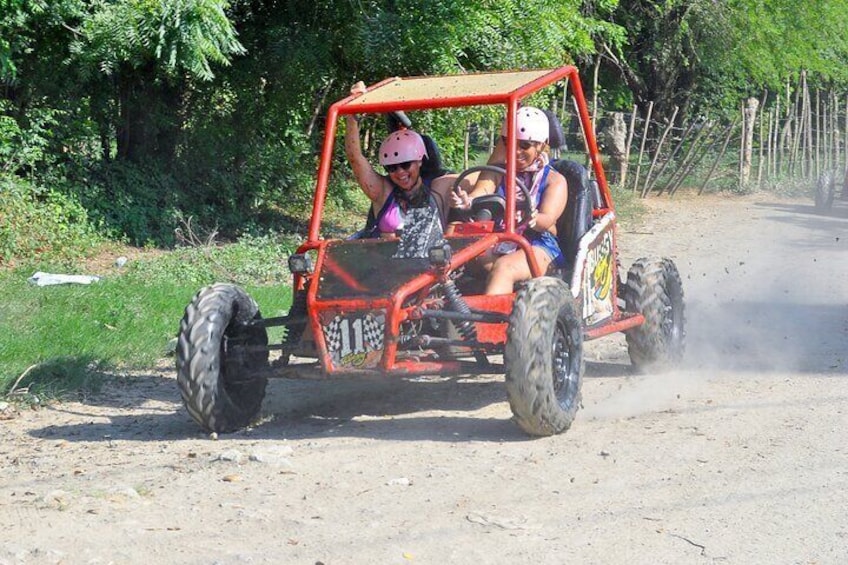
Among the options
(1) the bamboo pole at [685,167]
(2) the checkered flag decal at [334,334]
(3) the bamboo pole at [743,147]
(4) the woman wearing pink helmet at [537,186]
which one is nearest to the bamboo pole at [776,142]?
(3) the bamboo pole at [743,147]

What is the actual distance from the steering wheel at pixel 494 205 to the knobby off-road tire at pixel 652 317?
1.59 metres

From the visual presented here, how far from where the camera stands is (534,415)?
23.4 feet

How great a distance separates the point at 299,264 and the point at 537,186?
5.96 feet

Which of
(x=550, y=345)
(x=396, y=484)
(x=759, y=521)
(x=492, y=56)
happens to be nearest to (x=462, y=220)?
(x=550, y=345)

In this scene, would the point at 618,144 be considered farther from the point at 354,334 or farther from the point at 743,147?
the point at 354,334

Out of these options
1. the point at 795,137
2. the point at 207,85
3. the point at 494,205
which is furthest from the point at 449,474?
the point at 795,137

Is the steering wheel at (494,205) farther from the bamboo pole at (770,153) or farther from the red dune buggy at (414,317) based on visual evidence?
the bamboo pole at (770,153)

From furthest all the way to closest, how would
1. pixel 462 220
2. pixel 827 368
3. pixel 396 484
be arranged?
1. pixel 827 368
2. pixel 462 220
3. pixel 396 484

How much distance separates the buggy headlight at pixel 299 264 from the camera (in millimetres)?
7785

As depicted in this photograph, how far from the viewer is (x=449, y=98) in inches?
318

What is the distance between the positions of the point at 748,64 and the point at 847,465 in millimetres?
25187

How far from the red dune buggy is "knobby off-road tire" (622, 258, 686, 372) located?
3.54 feet

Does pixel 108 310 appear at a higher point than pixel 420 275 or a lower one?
lower

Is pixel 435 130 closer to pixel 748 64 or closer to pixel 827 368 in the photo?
pixel 827 368
